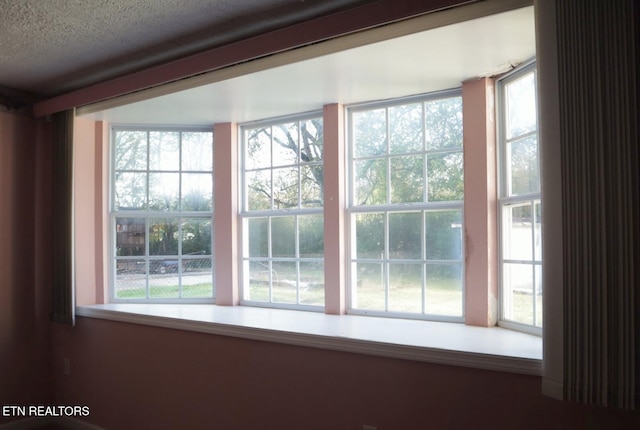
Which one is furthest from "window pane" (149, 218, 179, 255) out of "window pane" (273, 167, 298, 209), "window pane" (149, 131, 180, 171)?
"window pane" (273, 167, 298, 209)

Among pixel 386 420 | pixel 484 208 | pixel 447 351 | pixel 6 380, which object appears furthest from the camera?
pixel 6 380

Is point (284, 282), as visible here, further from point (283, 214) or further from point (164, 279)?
point (164, 279)

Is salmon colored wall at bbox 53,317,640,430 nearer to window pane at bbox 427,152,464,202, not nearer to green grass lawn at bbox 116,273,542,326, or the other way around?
green grass lawn at bbox 116,273,542,326

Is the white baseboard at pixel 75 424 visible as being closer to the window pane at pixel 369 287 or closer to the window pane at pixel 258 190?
the window pane at pixel 258 190

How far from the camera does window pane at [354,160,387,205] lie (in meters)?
3.00

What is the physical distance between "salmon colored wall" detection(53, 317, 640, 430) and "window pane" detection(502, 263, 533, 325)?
57 cm

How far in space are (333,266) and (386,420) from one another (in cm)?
106

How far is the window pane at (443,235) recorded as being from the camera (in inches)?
108

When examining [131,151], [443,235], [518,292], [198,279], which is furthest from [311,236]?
[131,151]

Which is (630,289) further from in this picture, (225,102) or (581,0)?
(225,102)

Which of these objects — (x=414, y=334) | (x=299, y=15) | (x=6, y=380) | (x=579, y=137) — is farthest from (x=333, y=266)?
(x=6, y=380)

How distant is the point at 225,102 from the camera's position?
313 centimetres

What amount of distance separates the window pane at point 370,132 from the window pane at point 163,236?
1657mm

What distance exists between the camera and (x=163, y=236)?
12.2ft
